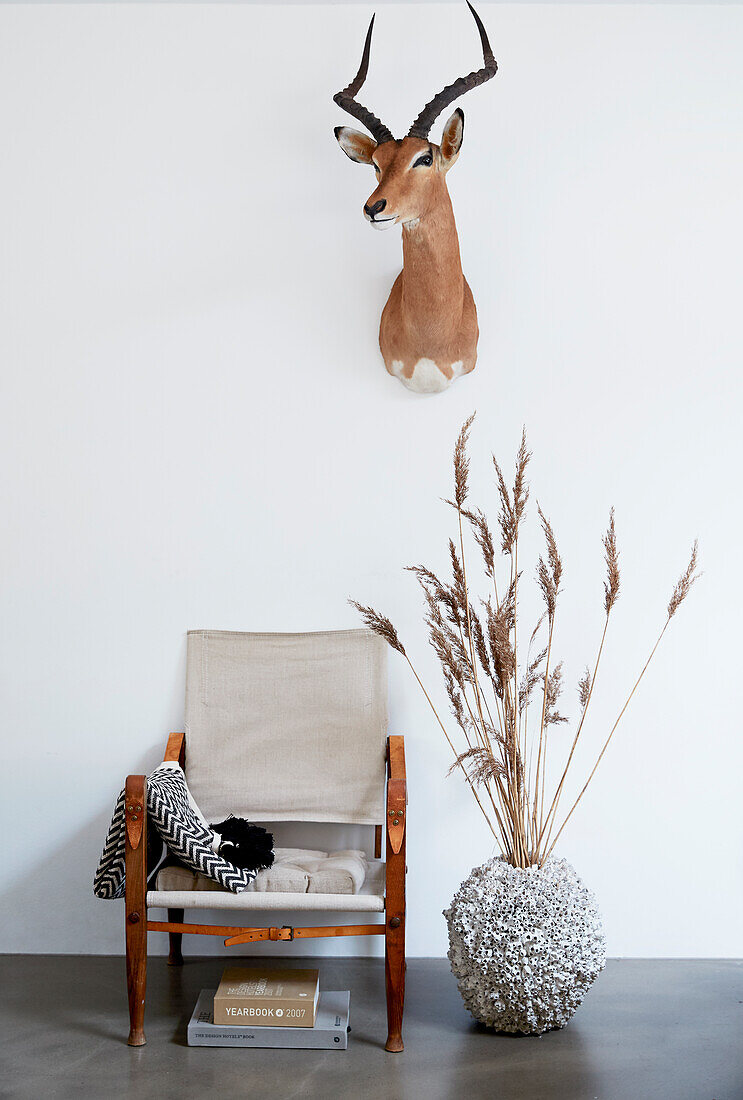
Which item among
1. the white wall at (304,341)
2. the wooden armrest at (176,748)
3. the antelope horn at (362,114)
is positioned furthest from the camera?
the white wall at (304,341)

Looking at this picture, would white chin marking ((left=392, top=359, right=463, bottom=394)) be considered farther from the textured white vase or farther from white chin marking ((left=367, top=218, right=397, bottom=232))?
the textured white vase

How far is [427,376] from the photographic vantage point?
295 centimetres

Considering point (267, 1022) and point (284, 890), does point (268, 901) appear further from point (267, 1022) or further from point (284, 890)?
point (267, 1022)

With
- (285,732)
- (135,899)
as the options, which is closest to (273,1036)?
(135,899)

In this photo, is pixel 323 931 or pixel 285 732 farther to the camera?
pixel 285 732

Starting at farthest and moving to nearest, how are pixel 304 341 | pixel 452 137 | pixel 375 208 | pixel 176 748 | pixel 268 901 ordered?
pixel 304 341 → pixel 176 748 → pixel 452 137 → pixel 375 208 → pixel 268 901

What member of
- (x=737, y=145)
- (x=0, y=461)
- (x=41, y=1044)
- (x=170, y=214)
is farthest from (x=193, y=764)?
(x=737, y=145)

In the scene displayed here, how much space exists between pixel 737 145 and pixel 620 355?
0.73m

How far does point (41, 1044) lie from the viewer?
2404 mm

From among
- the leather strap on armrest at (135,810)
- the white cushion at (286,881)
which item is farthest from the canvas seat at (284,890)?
the leather strap on armrest at (135,810)

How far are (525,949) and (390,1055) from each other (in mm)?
409

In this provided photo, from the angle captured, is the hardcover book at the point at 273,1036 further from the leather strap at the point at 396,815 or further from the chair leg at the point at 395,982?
the leather strap at the point at 396,815

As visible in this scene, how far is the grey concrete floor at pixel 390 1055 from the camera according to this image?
2201mm

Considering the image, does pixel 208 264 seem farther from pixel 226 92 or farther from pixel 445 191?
pixel 445 191
